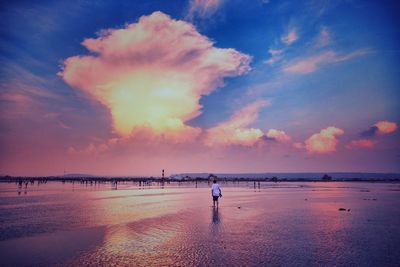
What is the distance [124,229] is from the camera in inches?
621

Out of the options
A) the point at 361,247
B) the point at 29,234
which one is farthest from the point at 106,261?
the point at 361,247

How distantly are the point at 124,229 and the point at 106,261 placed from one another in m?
6.15

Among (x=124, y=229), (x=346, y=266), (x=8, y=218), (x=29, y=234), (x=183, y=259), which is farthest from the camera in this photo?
(x=8, y=218)

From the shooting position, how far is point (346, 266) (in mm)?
9273

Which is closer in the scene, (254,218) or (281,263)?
(281,263)

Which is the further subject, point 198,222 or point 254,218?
point 254,218

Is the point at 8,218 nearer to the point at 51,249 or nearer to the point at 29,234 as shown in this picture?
the point at 29,234

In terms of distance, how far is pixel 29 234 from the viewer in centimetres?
1437

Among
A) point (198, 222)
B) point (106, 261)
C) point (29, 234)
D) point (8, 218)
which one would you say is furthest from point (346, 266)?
point (8, 218)

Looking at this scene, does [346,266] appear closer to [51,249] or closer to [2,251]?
[51,249]

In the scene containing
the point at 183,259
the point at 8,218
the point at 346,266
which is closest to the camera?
→ the point at 346,266

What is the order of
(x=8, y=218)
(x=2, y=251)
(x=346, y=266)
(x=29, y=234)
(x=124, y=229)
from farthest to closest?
1. (x=8, y=218)
2. (x=124, y=229)
3. (x=29, y=234)
4. (x=2, y=251)
5. (x=346, y=266)

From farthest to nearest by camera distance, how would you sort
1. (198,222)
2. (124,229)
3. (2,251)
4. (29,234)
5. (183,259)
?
(198,222) < (124,229) < (29,234) < (2,251) < (183,259)

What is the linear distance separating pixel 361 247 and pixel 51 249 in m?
12.2
